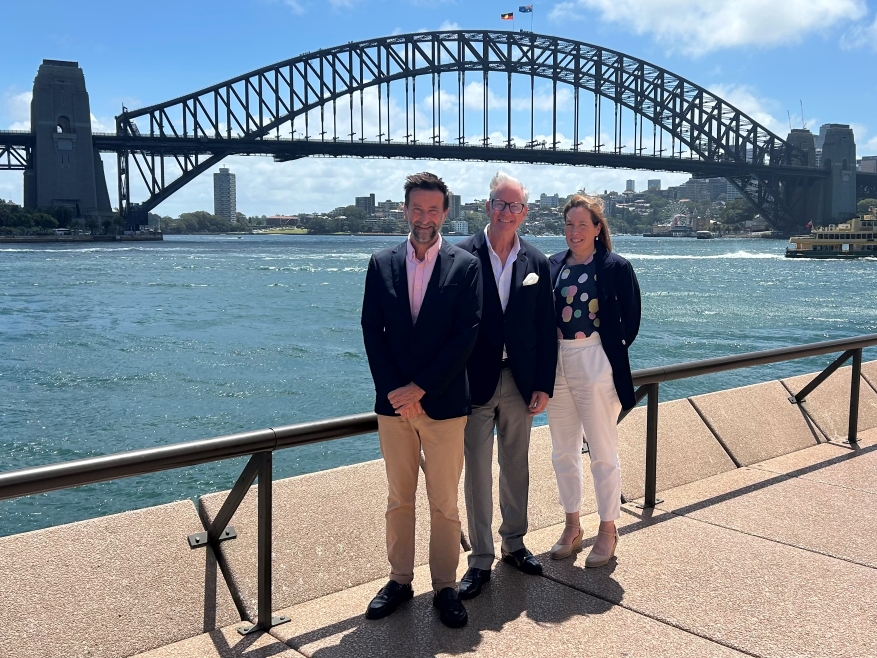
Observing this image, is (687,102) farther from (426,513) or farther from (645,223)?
(426,513)

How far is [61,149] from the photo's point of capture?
7344 centimetres

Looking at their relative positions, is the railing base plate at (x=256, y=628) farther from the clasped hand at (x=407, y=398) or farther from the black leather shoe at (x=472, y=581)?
the clasped hand at (x=407, y=398)

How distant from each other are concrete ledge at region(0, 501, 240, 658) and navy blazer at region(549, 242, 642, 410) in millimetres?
1587

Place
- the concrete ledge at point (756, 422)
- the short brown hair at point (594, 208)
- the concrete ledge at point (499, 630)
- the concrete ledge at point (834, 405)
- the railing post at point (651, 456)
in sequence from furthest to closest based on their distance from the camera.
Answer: the concrete ledge at point (834, 405), the concrete ledge at point (756, 422), the railing post at point (651, 456), the short brown hair at point (594, 208), the concrete ledge at point (499, 630)

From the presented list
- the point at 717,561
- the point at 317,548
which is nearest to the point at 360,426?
the point at 317,548

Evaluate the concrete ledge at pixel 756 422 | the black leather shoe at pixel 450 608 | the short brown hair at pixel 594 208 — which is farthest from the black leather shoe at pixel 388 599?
the concrete ledge at pixel 756 422

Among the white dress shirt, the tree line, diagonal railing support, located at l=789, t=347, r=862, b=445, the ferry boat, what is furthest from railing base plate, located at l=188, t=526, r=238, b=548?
the tree line

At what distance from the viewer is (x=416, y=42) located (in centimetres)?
7794

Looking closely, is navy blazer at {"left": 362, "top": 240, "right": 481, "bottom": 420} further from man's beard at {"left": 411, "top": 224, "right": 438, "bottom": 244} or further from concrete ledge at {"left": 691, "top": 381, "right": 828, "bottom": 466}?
concrete ledge at {"left": 691, "top": 381, "right": 828, "bottom": 466}

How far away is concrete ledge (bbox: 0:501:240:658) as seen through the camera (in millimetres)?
2702

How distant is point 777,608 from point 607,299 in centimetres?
119

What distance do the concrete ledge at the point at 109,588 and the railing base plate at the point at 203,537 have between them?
0.08 feet

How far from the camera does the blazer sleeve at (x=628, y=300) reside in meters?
3.33

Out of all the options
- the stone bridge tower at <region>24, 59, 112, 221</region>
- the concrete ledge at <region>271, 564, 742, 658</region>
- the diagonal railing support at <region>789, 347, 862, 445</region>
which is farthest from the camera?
the stone bridge tower at <region>24, 59, 112, 221</region>
